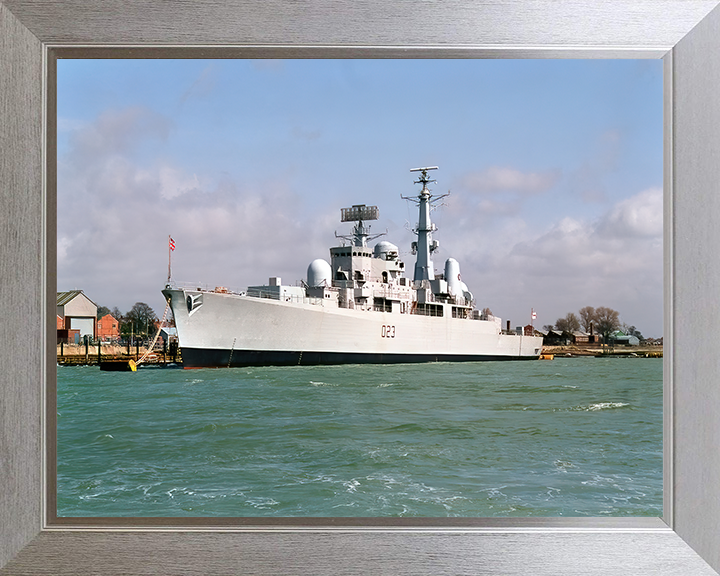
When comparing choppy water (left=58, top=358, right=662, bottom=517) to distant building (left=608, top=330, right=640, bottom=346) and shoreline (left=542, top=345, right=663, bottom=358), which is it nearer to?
distant building (left=608, top=330, right=640, bottom=346)

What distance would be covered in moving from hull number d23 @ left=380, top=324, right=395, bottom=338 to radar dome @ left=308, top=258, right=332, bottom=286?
1.73m

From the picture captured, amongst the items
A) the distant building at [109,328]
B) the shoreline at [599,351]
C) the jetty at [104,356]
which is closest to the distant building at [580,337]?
the shoreline at [599,351]

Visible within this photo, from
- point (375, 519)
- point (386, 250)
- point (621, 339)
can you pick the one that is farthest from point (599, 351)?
point (375, 519)

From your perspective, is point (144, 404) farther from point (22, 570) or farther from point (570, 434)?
point (22, 570)

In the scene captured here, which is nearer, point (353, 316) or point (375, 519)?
point (375, 519)

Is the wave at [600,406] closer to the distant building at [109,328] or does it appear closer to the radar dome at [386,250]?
the radar dome at [386,250]

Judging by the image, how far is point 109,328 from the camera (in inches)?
798

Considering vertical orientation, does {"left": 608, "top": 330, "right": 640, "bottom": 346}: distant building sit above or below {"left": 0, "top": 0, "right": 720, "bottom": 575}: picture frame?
below

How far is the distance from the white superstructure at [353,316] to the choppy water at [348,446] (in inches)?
21.6

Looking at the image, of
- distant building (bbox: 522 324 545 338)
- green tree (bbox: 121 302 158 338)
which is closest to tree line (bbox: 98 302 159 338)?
green tree (bbox: 121 302 158 338)

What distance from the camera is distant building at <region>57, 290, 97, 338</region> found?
608 inches

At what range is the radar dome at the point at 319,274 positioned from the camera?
15.3m

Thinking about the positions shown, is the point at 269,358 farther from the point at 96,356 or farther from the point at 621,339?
the point at 621,339

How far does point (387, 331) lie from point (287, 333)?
3.13m
